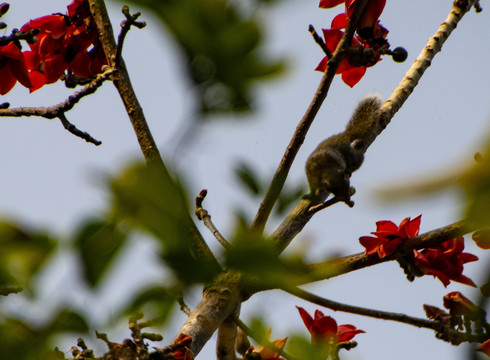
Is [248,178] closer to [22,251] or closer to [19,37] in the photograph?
[22,251]

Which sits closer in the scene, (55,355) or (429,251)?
(55,355)

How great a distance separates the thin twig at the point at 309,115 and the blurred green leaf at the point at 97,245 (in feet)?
1.74

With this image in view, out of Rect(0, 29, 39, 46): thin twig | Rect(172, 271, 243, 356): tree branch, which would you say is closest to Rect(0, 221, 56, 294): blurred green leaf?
Rect(172, 271, 243, 356): tree branch

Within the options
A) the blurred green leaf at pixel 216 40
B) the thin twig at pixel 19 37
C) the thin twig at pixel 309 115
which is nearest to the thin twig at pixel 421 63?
the thin twig at pixel 309 115

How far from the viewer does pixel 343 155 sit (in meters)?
1.44

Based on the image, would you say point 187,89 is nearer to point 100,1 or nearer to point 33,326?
point 33,326

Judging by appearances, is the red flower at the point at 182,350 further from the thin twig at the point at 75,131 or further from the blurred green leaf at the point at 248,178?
the thin twig at the point at 75,131

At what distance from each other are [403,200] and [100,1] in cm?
152

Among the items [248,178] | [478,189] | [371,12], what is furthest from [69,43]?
[478,189]

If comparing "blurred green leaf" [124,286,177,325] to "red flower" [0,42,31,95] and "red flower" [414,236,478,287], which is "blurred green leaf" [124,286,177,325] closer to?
"red flower" [414,236,478,287]

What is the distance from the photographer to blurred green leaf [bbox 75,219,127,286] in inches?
19.7

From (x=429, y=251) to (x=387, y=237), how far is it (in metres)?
0.13

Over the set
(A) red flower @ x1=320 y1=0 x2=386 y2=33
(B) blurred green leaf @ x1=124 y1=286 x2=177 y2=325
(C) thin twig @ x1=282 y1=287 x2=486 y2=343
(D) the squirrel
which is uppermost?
(A) red flower @ x1=320 y1=0 x2=386 y2=33

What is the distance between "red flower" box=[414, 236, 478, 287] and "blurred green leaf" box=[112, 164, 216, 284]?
116cm
